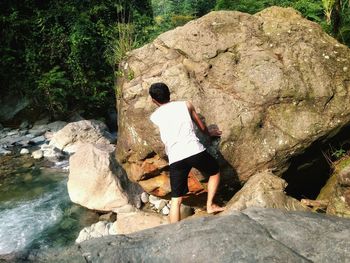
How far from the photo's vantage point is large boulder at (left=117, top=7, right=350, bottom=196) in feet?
18.7

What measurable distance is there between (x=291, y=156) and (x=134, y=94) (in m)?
2.43

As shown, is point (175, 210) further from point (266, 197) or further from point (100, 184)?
point (100, 184)

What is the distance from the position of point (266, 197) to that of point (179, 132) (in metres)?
1.21

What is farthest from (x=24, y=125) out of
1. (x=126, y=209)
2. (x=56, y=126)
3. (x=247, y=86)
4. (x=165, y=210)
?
(x=247, y=86)

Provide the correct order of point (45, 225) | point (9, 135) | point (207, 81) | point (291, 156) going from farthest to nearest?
point (9, 135), point (45, 225), point (207, 81), point (291, 156)

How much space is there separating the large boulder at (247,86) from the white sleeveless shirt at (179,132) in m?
1.02

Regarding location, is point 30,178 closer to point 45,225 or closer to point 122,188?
point 45,225

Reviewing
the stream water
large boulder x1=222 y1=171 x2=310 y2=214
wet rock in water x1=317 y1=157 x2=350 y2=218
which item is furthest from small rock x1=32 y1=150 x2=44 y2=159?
wet rock in water x1=317 y1=157 x2=350 y2=218

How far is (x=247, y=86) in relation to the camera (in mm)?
5918

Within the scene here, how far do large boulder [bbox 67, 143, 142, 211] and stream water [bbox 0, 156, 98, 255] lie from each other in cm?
26

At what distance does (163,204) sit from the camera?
24.1 feet

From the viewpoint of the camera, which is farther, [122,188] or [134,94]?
[122,188]

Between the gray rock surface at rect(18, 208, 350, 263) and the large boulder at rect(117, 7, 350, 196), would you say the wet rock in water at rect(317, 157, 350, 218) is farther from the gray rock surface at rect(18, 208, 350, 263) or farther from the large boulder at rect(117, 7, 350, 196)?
the gray rock surface at rect(18, 208, 350, 263)

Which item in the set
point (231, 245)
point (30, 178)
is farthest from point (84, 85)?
point (231, 245)
